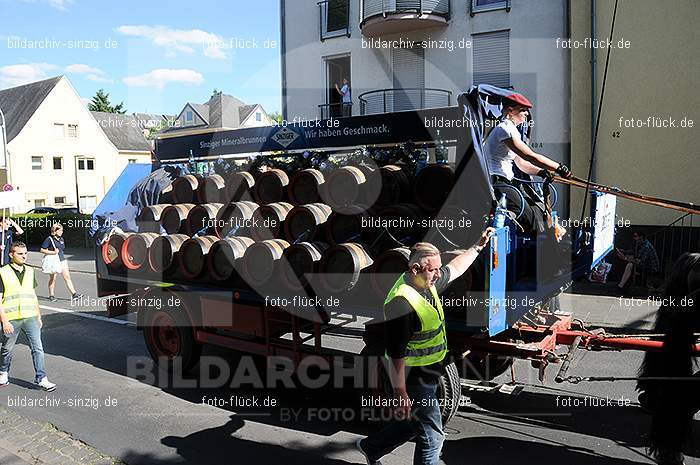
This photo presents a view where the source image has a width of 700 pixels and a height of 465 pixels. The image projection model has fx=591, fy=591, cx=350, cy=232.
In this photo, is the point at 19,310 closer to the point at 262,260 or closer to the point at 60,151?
the point at 262,260

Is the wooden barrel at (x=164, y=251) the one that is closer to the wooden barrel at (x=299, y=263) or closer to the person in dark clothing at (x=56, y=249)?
the wooden barrel at (x=299, y=263)

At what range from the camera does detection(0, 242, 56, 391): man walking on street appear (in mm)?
6793

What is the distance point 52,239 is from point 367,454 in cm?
1082

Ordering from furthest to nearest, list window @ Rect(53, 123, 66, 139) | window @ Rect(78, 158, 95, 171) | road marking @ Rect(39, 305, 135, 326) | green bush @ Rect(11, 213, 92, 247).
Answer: window @ Rect(78, 158, 95, 171) < window @ Rect(53, 123, 66, 139) < green bush @ Rect(11, 213, 92, 247) < road marking @ Rect(39, 305, 135, 326)

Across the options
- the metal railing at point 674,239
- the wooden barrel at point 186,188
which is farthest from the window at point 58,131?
the metal railing at point 674,239

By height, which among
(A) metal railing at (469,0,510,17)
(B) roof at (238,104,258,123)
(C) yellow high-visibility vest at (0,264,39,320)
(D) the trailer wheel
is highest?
(B) roof at (238,104,258,123)

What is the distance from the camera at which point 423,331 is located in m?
4.11

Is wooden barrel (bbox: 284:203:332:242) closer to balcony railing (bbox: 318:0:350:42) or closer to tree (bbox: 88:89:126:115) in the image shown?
balcony railing (bbox: 318:0:350:42)

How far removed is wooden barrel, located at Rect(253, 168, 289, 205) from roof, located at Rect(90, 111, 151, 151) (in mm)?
45278

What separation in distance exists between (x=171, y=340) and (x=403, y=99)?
1279 cm

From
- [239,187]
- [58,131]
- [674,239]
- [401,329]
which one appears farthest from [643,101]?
[58,131]

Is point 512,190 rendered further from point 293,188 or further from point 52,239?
point 52,239

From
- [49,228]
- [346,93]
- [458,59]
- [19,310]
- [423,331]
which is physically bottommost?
[49,228]

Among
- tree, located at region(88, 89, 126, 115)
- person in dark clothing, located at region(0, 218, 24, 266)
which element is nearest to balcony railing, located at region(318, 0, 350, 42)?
person in dark clothing, located at region(0, 218, 24, 266)
